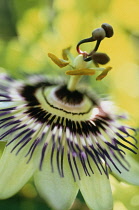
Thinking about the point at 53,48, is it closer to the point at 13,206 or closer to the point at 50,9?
the point at 50,9

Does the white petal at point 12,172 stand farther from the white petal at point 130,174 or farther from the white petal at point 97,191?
the white petal at point 130,174

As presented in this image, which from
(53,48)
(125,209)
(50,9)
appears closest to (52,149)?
(125,209)

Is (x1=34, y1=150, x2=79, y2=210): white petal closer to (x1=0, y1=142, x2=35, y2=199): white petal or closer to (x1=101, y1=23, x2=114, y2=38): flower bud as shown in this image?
(x1=0, y1=142, x2=35, y2=199): white petal

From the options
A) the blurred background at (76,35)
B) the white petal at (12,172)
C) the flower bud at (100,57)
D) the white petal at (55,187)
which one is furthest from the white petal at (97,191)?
the blurred background at (76,35)

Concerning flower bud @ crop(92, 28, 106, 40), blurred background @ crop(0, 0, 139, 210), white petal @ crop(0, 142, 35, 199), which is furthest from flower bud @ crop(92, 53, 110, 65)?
white petal @ crop(0, 142, 35, 199)

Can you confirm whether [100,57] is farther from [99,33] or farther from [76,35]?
[76,35]

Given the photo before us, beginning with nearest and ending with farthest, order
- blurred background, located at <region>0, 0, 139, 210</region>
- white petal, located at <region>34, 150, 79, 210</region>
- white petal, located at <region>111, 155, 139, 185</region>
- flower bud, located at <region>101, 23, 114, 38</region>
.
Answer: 1. white petal, located at <region>34, 150, 79, 210</region>
2. white petal, located at <region>111, 155, 139, 185</region>
3. flower bud, located at <region>101, 23, 114, 38</region>
4. blurred background, located at <region>0, 0, 139, 210</region>

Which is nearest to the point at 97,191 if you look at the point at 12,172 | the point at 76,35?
the point at 12,172
